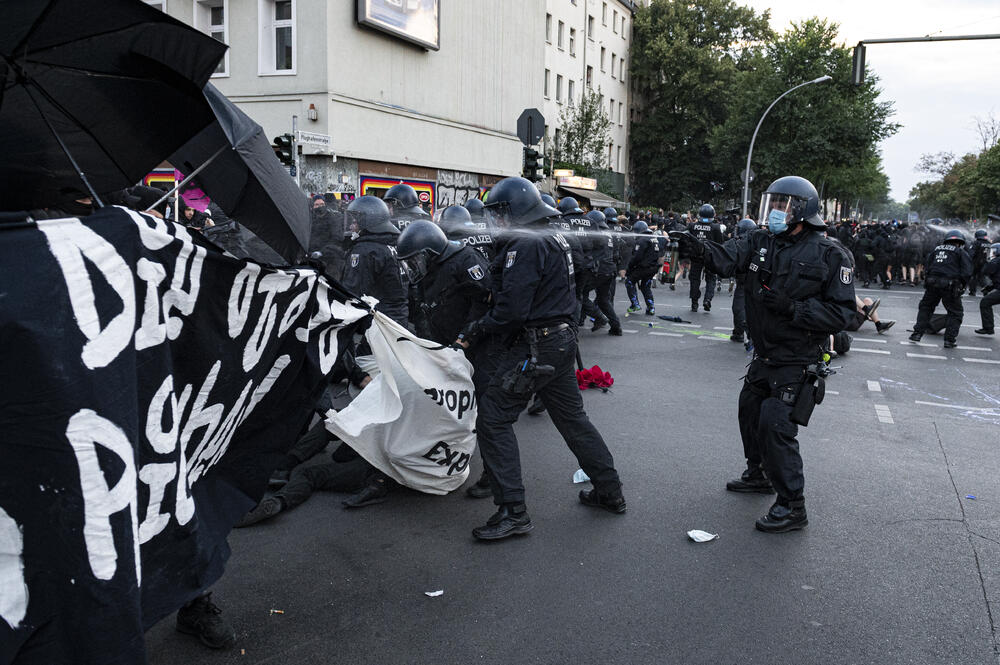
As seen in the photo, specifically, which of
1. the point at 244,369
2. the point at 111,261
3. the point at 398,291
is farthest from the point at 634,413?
the point at 111,261

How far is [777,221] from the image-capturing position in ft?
16.0

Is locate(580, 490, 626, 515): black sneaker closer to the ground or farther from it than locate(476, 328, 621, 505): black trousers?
closer to the ground

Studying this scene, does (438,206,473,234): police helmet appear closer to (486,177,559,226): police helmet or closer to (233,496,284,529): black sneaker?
(486,177,559,226): police helmet

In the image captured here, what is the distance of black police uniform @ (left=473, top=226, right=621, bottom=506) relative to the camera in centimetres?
454

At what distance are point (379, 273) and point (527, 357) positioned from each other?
2548mm

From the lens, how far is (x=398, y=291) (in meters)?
6.84

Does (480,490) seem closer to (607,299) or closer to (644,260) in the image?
(607,299)

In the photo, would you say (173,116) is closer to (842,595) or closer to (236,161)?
(236,161)

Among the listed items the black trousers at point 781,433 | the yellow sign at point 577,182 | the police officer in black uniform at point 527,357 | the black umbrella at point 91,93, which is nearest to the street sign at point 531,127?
the police officer in black uniform at point 527,357

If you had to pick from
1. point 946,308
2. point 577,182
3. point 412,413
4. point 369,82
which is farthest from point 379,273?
point 577,182

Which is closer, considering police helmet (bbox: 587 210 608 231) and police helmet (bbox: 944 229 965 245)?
police helmet (bbox: 587 210 608 231)

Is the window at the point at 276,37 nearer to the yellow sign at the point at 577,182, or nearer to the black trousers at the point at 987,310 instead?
the yellow sign at the point at 577,182

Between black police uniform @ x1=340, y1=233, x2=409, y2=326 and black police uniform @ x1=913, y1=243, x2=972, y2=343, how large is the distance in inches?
382

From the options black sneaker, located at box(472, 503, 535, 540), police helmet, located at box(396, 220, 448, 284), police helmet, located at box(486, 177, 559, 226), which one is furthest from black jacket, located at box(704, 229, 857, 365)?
police helmet, located at box(396, 220, 448, 284)
